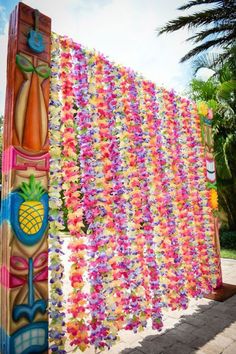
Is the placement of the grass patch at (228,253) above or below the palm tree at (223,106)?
below

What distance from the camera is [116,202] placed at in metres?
3.04

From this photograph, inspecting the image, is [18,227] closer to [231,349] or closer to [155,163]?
[155,163]

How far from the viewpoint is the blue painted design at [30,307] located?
2.24 m

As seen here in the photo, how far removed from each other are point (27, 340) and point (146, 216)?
1.79m

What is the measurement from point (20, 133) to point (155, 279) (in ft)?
7.63

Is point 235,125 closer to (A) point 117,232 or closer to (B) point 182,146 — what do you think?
(B) point 182,146

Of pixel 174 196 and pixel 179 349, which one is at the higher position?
pixel 174 196

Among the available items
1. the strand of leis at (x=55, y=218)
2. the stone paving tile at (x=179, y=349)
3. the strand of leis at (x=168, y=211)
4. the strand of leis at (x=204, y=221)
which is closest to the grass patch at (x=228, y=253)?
the strand of leis at (x=204, y=221)

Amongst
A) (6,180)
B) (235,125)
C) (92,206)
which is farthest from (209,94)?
(6,180)

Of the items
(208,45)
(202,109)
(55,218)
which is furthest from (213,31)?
(55,218)

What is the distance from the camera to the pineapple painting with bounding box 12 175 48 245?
2289 mm

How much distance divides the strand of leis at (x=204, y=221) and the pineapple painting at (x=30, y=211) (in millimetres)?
2618

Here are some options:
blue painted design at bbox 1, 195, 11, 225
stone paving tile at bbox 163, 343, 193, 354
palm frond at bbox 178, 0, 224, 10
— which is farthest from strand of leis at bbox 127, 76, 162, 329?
palm frond at bbox 178, 0, 224, 10

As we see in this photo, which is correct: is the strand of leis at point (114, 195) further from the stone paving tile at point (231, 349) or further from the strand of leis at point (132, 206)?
the stone paving tile at point (231, 349)
